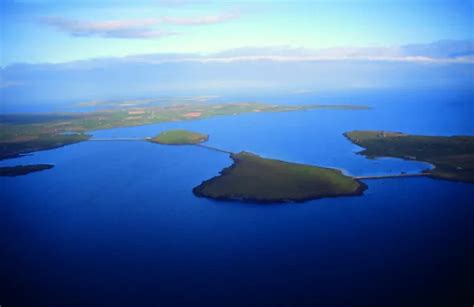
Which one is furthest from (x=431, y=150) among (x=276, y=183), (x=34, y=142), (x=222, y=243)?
(x=34, y=142)

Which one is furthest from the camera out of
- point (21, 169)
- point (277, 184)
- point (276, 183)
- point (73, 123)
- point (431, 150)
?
point (73, 123)

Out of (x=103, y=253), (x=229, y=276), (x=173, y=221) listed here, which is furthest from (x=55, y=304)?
(x=173, y=221)

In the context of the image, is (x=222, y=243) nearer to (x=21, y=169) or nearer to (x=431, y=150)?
(x=21, y=169)

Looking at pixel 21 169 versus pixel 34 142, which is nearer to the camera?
pixel 21 169

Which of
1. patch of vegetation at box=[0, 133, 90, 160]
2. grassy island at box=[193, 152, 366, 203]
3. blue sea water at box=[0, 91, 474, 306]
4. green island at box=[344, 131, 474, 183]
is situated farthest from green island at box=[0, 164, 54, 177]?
green island at box=[344, 131, 474, 183]

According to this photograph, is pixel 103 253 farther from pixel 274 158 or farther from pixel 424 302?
pixel 274 158

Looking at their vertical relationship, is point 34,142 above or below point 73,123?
below

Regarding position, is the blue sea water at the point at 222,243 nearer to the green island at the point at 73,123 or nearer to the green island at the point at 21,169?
the green island at the point at 21,169

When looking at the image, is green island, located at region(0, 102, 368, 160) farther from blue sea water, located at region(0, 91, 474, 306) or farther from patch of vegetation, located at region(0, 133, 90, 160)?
blue sea water, located at region(0, 91, 474, 306)
